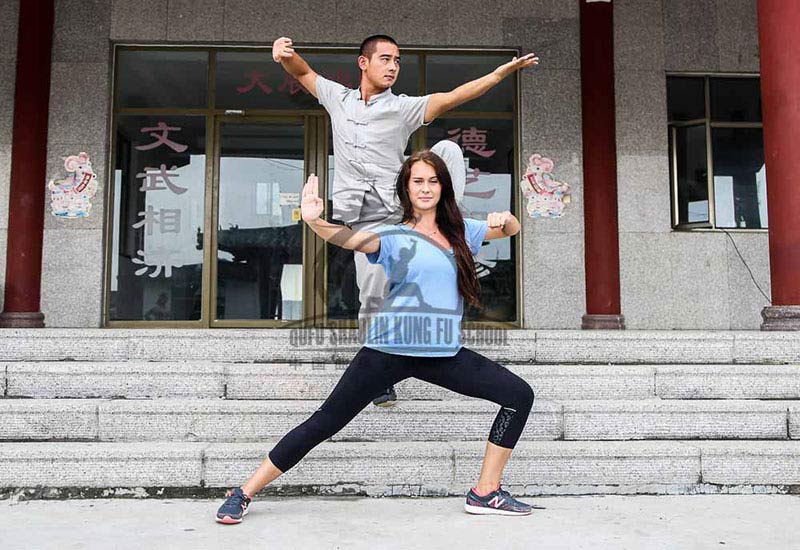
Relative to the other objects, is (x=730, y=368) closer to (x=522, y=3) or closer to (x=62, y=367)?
(x=62, y=367)

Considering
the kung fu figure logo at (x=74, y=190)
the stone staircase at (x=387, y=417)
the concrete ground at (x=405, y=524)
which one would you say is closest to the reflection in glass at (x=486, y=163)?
the stone staircase at (x=387, y=417)

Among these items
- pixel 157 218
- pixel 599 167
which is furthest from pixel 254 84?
pixel 599 167

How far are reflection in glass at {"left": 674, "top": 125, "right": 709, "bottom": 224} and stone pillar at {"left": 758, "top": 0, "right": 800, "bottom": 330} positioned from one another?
8.71ft

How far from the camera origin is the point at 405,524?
3.27m

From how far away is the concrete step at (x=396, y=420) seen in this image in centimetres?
413

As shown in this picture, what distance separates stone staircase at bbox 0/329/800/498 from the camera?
12.4ft

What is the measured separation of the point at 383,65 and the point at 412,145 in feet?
15.9

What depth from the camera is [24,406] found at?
415 cm

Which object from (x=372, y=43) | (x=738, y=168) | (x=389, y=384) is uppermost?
(x=738, y=168)

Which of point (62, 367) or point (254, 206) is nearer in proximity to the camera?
point (62, 367)

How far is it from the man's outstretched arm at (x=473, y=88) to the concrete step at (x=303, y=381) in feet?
5.39

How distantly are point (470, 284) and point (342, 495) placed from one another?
1.29 meters

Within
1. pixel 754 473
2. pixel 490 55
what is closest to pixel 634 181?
pixel 490 55

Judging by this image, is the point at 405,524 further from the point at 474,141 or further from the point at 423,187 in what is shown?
the point at 474,141
